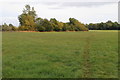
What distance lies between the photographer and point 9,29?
198 feet

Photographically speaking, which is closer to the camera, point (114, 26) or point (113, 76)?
point (113, 76)

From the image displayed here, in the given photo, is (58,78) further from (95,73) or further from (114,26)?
(114,26)

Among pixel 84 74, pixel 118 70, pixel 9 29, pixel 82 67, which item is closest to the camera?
pixel 84 74

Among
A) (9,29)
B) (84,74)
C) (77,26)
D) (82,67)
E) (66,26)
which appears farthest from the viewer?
(77,26)

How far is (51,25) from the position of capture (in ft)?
202

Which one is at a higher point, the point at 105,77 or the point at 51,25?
the point at 51,25

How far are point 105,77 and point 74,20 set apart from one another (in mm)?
63579

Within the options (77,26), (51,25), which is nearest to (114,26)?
(77,26)

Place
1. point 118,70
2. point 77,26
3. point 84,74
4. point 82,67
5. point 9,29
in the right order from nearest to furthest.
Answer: point 84,74, point 118,70, point 82,67, point 9,29, point 77,26

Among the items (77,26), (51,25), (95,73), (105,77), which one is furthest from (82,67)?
(77,26)

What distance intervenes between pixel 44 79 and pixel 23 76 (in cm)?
75

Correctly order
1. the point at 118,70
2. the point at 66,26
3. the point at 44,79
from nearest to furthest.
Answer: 1. the point at 44,79
2. the point at 118,70
3. the point at 66,26

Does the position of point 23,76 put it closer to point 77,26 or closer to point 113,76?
point 113,76

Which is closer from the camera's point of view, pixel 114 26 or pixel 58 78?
pixel 58 78
